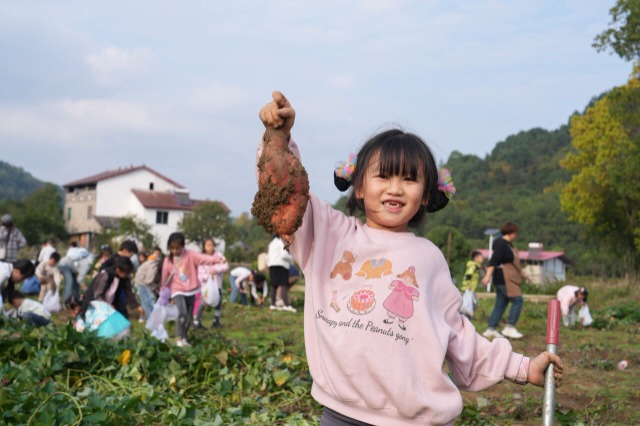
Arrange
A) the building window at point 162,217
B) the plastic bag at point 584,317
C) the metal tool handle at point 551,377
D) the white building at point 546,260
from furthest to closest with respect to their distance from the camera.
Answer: the building window at point 162,217 → the white building at point 546,260 → the plastic bag at point 584,317 → the metal tool handle at point 551,377

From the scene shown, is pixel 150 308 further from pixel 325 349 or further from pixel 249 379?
pixel 325 349

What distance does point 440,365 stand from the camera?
2.54m

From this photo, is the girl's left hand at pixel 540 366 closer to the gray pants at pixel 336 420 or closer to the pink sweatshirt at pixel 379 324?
the pink sweatshirt at pixel 379 324

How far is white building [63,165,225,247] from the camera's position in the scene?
72312mm

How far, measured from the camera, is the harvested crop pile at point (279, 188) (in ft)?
7.77

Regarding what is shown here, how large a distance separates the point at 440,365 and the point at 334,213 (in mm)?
642

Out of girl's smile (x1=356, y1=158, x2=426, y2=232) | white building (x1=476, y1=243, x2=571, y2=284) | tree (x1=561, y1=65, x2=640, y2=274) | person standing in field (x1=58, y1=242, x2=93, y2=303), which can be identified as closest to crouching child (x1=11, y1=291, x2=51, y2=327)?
person standing in field (x1=58, y1=242, x2=93, y2=303)

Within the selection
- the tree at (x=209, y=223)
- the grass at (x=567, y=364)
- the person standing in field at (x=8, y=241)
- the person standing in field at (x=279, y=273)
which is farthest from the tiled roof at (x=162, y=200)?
the person standing in field at (x=8, y=241)

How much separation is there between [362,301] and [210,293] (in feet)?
31.2

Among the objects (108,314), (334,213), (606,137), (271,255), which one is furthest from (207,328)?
(606,137)

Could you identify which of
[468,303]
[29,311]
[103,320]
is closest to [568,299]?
[468,303]

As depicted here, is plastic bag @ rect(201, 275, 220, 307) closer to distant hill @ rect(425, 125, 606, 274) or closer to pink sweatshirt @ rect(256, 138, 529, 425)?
pink sweatshirt @ rect(256, 138, 529, 425)

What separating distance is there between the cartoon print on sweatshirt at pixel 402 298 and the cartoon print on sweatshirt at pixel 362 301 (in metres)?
0.04

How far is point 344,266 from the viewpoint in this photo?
8.64 ft
